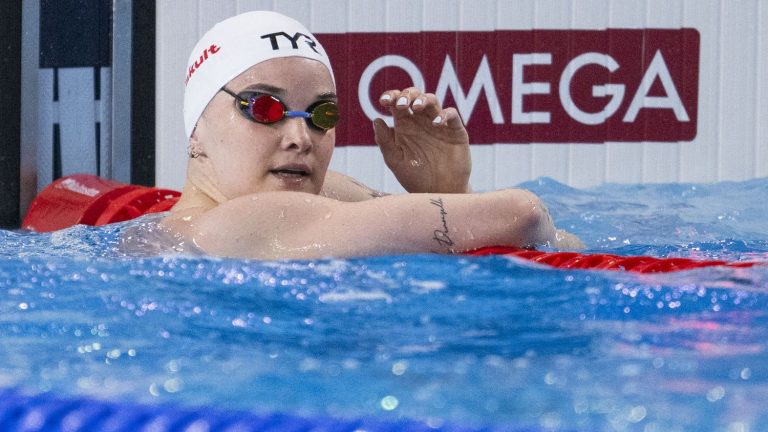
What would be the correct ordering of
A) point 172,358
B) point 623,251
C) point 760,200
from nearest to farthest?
1. point 172,358
2. point 623,251
3. point 760,200

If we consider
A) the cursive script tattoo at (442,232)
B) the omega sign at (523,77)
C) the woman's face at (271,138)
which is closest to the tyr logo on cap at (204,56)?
the woman's face at (271,138)

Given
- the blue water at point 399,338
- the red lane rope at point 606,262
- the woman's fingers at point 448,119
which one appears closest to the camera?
the blue water at point 399,338

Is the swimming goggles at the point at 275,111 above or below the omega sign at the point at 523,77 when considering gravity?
below

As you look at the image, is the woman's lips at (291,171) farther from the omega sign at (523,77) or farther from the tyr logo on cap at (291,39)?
the omega sign at (523,77)

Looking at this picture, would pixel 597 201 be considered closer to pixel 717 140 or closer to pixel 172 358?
pixel 717 140

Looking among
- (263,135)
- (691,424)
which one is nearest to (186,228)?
(263,135)

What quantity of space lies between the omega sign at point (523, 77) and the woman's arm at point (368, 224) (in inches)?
108

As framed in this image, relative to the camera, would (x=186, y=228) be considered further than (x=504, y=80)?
No

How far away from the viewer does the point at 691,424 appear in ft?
3.50

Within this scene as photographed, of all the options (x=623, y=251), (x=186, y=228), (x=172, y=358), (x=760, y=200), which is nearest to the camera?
(x=172, y=358)

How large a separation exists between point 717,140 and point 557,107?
77 centimetres

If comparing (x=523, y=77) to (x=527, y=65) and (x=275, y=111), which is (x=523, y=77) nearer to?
(x=527, y=65)

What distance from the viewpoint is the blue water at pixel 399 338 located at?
1.16m

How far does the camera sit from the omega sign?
4844mm
